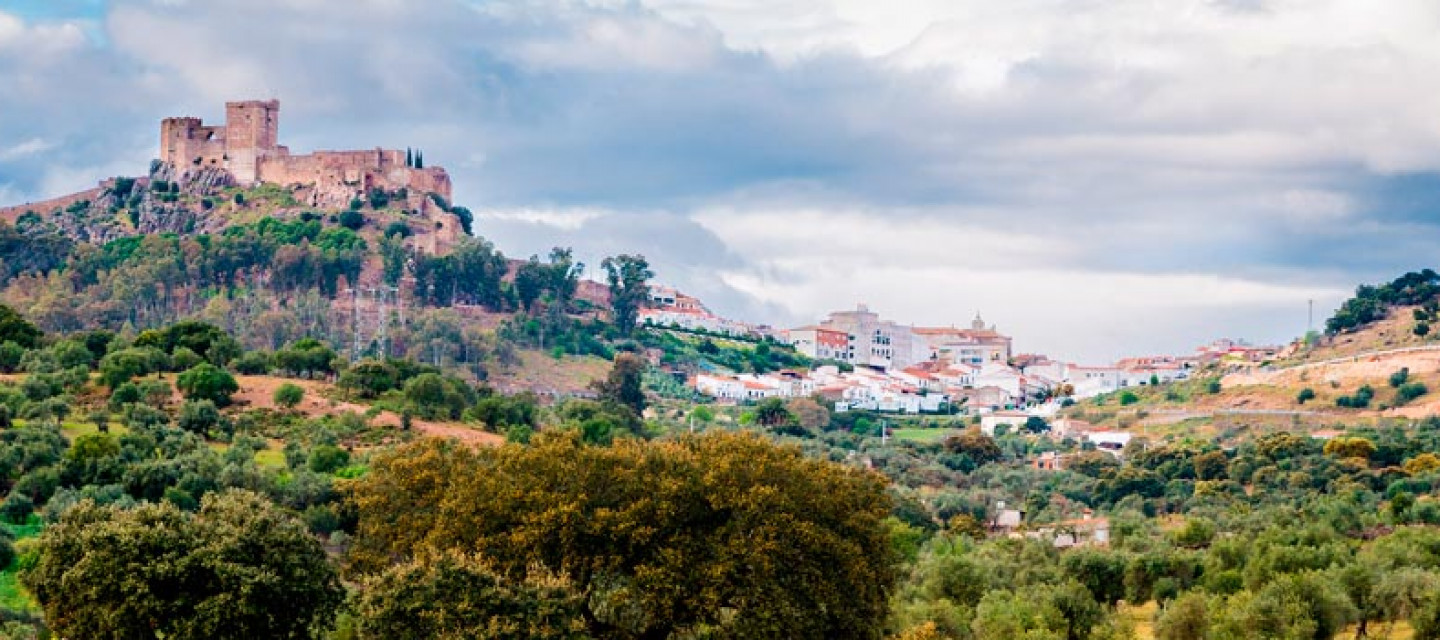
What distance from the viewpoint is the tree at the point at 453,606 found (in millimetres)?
24250

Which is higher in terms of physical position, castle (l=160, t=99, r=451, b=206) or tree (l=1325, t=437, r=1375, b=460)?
castle (l=160, t=99, r=451, b=206)

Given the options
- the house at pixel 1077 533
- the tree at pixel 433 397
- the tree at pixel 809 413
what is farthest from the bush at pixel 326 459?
the tree at pixel 809 413

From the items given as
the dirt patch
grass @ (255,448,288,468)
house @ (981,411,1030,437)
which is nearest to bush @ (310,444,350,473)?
grass @ (255,448,288,468)

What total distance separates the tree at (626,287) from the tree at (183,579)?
9551 cm

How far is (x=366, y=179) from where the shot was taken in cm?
12456

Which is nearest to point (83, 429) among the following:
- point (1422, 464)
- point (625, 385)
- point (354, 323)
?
point (625, 385)

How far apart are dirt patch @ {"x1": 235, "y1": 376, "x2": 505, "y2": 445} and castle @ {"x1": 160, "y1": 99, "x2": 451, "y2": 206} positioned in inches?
2329

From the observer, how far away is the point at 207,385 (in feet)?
198

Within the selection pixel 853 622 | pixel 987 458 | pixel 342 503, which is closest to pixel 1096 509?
pixel 987 458

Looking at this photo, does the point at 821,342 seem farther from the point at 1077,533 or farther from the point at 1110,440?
the point at 1077,533

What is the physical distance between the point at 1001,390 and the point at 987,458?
4890 centimetres

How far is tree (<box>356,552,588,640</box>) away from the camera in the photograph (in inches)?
955

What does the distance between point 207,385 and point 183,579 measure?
35.4 m

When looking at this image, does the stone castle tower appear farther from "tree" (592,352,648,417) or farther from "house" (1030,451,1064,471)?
"house" (1030,451,1064,471)
